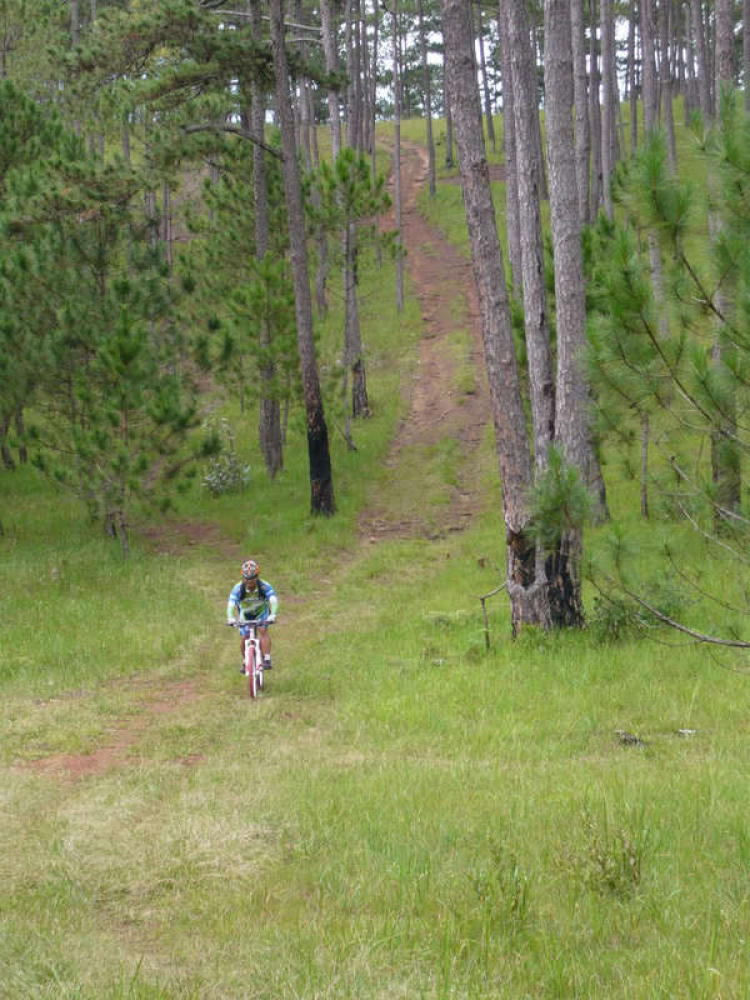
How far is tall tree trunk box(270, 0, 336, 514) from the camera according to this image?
18078 mm

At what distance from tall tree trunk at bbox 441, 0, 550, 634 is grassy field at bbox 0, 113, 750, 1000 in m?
0.69

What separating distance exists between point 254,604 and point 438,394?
1813 cm

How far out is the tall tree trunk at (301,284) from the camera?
59.3 ft

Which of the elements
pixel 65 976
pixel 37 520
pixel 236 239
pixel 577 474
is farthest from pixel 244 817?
pixel 236 239

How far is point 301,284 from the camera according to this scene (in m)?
18.4

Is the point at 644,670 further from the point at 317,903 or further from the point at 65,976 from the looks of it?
the point at 65,976

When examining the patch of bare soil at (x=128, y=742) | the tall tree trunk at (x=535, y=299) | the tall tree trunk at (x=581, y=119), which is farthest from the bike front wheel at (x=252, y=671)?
the tall tree trunk at (x=581, y=119)

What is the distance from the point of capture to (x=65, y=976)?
12.9 ft

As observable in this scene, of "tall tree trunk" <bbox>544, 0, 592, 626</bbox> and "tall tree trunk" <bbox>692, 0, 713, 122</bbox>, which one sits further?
"tall tree trunk" <bbox>692, 0, 713, 122</bbox>

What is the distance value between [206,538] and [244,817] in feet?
42.5

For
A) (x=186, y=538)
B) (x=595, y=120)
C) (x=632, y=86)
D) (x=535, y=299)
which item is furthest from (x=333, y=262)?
(x=632, y=86)

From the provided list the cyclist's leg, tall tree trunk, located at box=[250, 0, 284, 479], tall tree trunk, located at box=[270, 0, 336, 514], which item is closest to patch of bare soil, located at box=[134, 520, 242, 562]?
tall tree trunk, located at box=[270, 0, 336, 514]

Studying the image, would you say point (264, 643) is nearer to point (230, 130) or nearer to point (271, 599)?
point (271, 599)

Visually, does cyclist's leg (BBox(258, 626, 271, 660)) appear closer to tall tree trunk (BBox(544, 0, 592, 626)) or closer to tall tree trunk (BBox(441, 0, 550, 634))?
tall tree trunk (BBox(441, 0, 550, 634))
